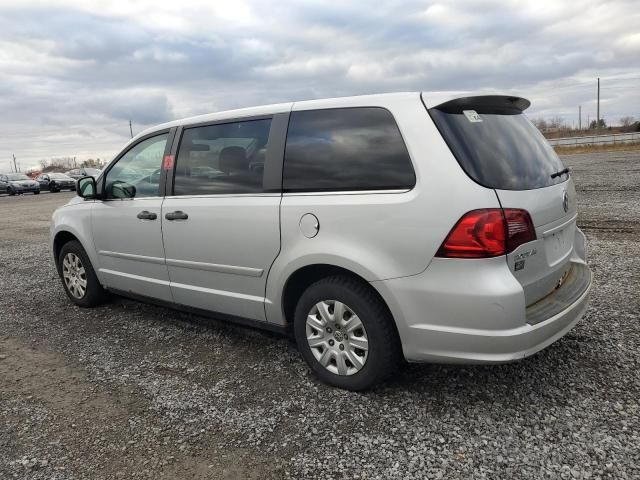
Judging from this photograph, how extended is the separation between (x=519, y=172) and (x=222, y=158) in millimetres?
2061

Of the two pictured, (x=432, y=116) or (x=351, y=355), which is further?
(x=351, y=355)

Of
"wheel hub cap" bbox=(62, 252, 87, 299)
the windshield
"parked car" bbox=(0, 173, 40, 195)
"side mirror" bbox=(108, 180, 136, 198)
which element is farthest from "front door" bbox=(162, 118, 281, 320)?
the windshield

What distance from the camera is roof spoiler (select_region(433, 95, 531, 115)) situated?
296 cm

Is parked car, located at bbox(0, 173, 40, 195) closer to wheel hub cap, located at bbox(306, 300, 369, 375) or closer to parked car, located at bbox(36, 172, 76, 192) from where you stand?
parked car, located at bbox(36, 172, 76, 192)

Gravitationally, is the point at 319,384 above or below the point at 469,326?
below

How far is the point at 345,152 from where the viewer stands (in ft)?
10.4

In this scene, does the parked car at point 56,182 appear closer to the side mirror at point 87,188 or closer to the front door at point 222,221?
the side mirror at point 87,188

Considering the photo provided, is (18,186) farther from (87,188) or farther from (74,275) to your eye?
(87,188)

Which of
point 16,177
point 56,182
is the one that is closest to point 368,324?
point 56,182

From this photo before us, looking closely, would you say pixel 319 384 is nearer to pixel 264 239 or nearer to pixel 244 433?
pixel 244 433

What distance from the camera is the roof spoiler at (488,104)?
9.70 feet

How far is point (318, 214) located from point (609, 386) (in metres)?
2.03

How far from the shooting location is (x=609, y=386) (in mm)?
3123

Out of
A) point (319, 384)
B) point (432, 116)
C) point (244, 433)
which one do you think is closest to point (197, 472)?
point (244, 433)
